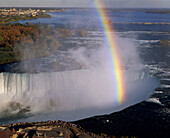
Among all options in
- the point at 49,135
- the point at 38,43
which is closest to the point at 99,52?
the point at 38,43

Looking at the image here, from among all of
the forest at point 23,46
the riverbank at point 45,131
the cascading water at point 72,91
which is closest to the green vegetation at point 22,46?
the forest at point 23,46

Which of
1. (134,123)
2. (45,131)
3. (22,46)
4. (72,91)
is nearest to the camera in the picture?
(45,131)

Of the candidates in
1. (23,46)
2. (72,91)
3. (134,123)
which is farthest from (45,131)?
(23,46)

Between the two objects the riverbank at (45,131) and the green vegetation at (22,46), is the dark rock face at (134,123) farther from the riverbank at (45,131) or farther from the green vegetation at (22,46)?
the green vegetation at (22,46)

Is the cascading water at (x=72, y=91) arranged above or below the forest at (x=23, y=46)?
below

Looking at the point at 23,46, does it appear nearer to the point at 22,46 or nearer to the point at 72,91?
the point at 22,46

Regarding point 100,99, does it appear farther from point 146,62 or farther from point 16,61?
point 16,61

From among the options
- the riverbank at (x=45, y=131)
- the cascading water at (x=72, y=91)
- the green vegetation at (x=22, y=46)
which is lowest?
the riverbank at (x=45, y=131)

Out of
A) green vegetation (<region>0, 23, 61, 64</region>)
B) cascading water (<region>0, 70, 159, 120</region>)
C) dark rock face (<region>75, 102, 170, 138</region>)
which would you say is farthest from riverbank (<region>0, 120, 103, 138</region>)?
green vegetation (<region>0, 23, 61, 64</region>)
